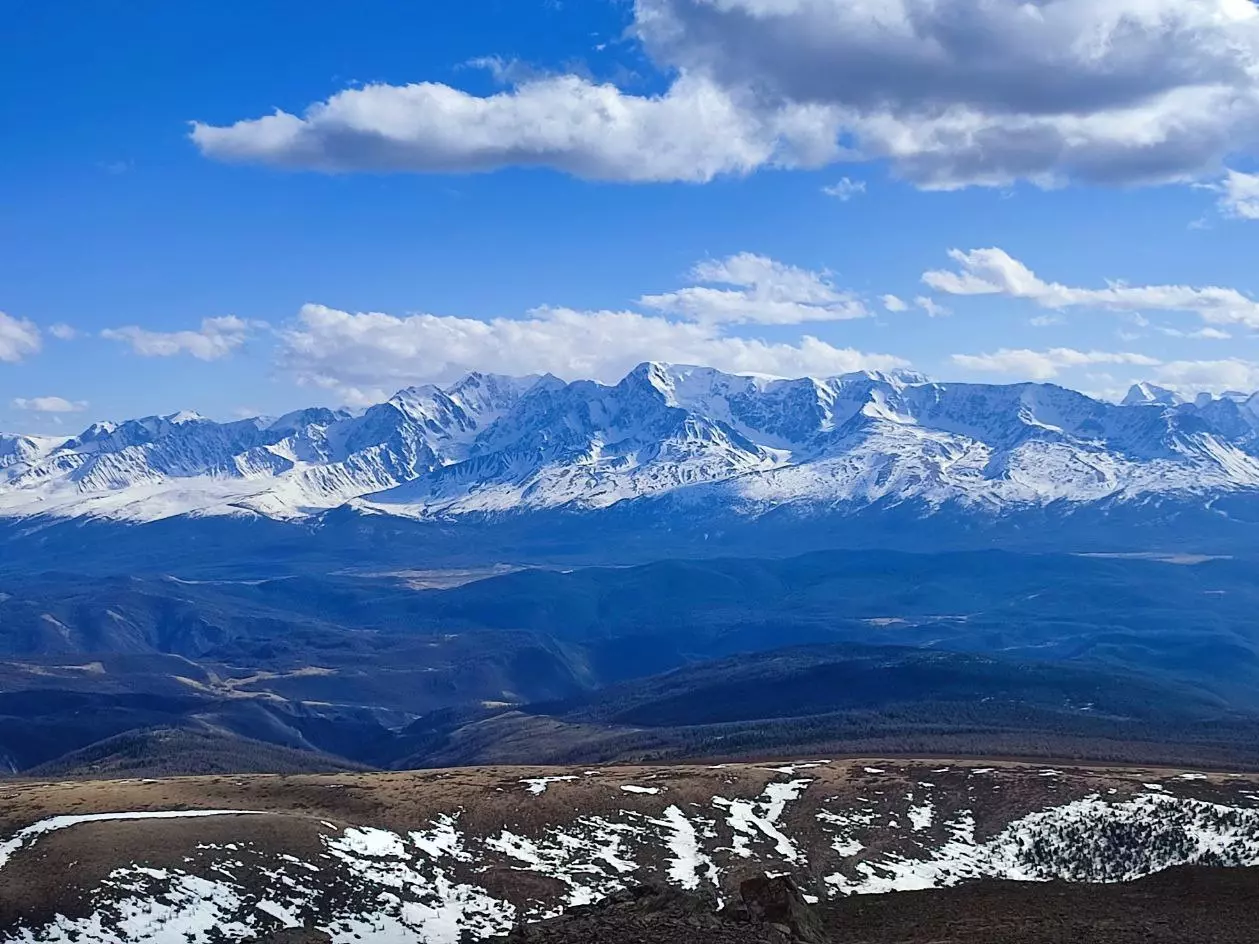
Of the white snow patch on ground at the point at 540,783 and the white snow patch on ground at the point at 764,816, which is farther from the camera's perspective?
the white snow patch on ground at the point at 540,783

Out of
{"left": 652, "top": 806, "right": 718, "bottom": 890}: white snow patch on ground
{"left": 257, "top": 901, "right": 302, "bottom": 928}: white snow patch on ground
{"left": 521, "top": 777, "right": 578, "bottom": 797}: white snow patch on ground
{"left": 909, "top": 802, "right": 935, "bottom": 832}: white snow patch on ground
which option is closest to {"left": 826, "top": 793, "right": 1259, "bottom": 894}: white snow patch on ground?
{"left": 909, "top": 802, "right": 935, "bottom": 832}: white snow patch on ground

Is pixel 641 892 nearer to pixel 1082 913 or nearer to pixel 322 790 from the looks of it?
pixel 1082 913

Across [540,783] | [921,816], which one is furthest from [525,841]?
[921,816]

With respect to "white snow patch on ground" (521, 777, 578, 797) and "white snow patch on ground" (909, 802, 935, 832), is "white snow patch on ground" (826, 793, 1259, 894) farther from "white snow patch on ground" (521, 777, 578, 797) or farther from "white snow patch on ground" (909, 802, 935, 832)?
"white snow patch on ground" (521, 777, 578, 797)

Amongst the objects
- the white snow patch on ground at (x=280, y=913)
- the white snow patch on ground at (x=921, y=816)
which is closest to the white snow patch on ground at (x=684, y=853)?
the white snow patch on ground at (x=921, y=816)

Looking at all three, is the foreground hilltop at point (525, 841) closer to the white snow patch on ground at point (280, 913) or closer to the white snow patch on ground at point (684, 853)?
the white snow patch on ground at point (280, 913)

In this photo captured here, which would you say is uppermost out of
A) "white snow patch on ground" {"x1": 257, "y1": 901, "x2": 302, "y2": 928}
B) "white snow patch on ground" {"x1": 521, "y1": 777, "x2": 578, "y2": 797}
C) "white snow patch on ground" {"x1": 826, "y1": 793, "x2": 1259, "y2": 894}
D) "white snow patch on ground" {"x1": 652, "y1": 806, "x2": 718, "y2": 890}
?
"white snow patch on ground" {"x1": 521, "y1": 777, "x2": 578, "y2": 797}

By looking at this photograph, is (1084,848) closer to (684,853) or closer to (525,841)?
(684,853)

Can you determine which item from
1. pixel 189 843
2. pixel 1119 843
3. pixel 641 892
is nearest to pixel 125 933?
pixel 189 843
